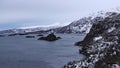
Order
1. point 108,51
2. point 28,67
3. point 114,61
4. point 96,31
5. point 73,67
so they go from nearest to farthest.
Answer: point 114,61, point 73,67, point 108,51, point 28,67, point 96,31

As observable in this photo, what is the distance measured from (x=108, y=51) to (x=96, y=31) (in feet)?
207

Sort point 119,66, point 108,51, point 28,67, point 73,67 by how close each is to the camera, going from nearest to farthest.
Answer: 1. point 119,66
2. point 73,67
3. point 108,51
4. point 28,67

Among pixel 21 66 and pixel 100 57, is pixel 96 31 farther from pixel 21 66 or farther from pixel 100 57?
pixel 100 57

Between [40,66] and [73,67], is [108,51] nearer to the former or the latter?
[73,67]

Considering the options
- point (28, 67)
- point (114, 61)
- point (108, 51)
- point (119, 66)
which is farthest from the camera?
point (28, 67)

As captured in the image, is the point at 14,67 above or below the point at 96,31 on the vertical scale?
below

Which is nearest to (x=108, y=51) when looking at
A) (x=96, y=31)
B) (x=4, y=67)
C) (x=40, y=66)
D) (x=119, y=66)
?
(x=119, y=66)

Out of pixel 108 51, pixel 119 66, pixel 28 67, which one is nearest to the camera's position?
pixel 119 66

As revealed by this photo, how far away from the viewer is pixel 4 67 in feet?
221

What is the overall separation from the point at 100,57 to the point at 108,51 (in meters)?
4.12

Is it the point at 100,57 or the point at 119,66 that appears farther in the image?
the point at 100,57

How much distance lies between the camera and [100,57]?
4884 cm

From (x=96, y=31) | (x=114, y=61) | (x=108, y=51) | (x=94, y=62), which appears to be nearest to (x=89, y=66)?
(x=94, y=62)

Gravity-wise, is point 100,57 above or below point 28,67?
above
